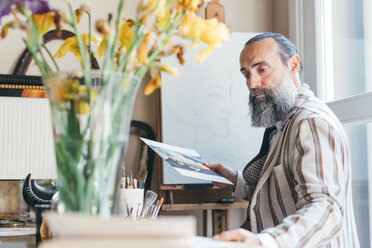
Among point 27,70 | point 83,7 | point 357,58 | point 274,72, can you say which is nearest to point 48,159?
point 27,70

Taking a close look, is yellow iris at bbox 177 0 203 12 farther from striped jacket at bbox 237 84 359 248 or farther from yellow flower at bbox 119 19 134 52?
striped jacket at bbox 237 84 359 248

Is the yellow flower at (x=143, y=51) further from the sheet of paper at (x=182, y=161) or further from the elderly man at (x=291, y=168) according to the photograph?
the sheet of paper at (x=182, y=161)

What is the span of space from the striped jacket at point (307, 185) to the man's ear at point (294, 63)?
132 millimetres

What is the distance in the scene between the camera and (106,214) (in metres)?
0.62

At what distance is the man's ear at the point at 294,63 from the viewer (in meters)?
1.79

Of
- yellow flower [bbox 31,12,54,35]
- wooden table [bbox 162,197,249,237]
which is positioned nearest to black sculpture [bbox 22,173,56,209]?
wooden table [bbox 162,197,249,237]

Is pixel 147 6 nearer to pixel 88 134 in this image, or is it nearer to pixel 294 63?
pixel 88 134

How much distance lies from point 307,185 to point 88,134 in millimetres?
750

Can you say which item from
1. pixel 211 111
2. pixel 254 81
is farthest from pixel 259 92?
pixel 211 111

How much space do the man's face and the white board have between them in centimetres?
58

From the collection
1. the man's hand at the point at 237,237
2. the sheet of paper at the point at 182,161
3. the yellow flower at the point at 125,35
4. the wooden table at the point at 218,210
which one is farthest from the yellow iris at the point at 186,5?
the wooden table at the point at 218,210

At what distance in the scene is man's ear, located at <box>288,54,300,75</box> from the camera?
1785mm

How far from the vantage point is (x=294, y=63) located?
180 cm

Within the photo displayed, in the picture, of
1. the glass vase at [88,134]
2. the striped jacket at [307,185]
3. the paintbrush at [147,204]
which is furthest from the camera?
the paintbrush at [147,204]
